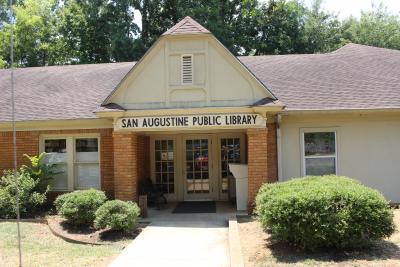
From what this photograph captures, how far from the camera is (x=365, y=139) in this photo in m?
13.8

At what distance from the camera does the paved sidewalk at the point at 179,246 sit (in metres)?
8.69

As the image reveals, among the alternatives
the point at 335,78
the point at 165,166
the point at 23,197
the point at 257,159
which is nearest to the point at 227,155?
the point at 165,166

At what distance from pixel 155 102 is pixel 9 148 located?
5.30 meters

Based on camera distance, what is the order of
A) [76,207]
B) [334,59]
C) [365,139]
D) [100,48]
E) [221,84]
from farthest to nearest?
[100,48] → [334,59] → [365,139] → [221,84] → [76,207]

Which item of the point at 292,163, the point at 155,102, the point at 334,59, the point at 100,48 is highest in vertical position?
the point at 100,48

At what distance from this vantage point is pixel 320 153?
1386 centimetres

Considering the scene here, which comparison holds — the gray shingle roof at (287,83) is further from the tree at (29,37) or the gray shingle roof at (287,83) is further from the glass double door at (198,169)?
the tree at (29,37)

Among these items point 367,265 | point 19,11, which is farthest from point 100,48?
point 367,265

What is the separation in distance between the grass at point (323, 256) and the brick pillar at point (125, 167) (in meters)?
4.46

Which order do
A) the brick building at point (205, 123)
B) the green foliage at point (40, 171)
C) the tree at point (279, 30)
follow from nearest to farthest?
the brick building at point (205, 123)
the green foliage at point (40, 171)
the tree at point (279, 30)

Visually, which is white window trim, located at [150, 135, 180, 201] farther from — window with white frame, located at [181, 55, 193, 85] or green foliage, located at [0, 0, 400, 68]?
green foliage, located at [0, 0, 400, 68]

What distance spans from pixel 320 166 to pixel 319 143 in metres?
0.70

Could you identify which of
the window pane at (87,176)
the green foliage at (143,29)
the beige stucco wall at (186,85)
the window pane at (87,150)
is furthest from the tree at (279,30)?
the window pane at (87,176)

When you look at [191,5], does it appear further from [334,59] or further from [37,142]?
[37,142]
